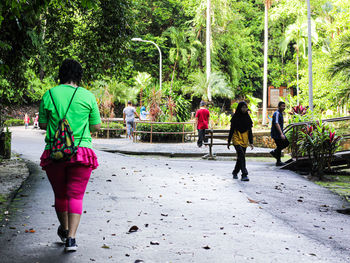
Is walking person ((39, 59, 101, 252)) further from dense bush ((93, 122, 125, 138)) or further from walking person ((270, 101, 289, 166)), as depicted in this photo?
dense bush ((93, 122, 125, 138))

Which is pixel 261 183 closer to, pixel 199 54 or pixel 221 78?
pixel 221 78

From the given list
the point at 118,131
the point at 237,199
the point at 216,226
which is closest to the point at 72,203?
the point at 216,226

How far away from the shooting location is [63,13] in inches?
469

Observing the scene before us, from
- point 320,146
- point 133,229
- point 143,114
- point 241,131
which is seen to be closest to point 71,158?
point 133,229

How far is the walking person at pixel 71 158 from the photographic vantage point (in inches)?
178

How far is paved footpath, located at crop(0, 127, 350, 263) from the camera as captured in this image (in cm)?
471

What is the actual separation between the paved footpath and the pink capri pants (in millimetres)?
446

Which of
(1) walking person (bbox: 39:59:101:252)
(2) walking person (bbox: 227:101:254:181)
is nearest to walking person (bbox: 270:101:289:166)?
(2) walking person (bbox: 227:101:254:181)

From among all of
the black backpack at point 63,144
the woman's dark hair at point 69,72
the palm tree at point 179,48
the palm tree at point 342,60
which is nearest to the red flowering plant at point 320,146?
the woman's dark hair at point 69,72

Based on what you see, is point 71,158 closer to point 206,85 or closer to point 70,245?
point 70,245

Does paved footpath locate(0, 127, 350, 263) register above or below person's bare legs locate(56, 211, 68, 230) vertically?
below

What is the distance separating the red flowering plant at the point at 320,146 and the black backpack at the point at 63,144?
922 cm

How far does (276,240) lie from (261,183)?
5.08 metres

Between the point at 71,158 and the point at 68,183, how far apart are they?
0.25 meters
